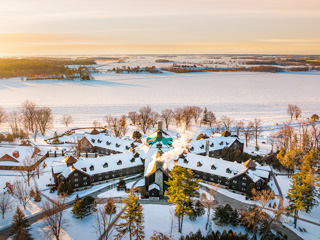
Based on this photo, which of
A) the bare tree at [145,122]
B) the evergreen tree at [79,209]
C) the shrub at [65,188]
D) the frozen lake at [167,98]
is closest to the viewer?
the evergreen tree at [79,209]

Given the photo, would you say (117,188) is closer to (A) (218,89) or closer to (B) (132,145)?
(B) (132,145)

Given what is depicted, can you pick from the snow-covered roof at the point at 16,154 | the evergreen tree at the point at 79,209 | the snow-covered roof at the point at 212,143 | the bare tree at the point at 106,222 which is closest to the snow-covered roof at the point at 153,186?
the bare tree at the point at 106,222

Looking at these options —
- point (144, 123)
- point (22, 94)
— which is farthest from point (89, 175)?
point (22, 94)

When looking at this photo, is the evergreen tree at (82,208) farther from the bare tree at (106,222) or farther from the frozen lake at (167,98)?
the frozen lake at (167,98)

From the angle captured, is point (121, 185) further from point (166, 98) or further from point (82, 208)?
point (166, 98)

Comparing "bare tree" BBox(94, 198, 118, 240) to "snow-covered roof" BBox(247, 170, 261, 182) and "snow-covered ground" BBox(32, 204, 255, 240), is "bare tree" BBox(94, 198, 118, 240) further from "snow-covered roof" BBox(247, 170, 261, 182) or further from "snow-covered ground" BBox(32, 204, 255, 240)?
"snow-covered roof" BBox(247, 170, 261, 182)

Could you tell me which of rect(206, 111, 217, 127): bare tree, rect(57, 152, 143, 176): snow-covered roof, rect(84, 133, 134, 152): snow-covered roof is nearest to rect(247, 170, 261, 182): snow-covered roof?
rect(57, 152, 143, 176): snow-covered roof

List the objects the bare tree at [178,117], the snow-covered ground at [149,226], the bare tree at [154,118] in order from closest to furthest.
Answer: the snow-covered ground at [149,226], the bare tree at [178,117], the bare tree at [154,118]
